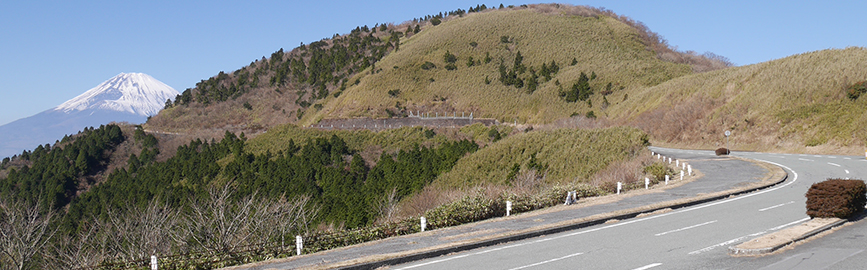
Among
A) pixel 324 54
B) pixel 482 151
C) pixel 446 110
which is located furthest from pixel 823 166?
pixel 324 54

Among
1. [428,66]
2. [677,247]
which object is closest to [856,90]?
[677,247]

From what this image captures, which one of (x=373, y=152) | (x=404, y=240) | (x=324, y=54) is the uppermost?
(x=324, y=54)

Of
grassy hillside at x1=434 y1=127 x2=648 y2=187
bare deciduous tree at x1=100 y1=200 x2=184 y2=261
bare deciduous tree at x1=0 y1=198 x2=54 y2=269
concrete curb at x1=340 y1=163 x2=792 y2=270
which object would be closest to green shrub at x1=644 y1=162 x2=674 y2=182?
grassy hillside at x1=434 y1=127 x2=648 y2=187

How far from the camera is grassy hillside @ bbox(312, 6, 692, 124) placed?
255ft

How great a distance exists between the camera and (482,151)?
162 feet

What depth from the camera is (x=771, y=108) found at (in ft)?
161

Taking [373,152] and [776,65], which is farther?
[373,152]

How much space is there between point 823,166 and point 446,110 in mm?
52550

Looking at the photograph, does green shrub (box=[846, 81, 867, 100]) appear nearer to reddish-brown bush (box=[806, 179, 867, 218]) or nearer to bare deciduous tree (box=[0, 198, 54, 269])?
reddish-brown bush (box=[806, 179, 867, 218])

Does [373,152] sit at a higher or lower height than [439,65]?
lower

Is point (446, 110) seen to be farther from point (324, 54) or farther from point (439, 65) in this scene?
point (324, 54)

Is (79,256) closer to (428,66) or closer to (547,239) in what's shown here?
(547,239)

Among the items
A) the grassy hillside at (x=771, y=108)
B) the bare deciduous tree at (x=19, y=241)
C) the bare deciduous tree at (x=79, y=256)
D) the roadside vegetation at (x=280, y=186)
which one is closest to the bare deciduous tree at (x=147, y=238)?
the roadside vegetation at (x=280, y=186)

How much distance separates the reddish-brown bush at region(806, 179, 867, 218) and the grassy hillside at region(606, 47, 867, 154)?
29069 mm
